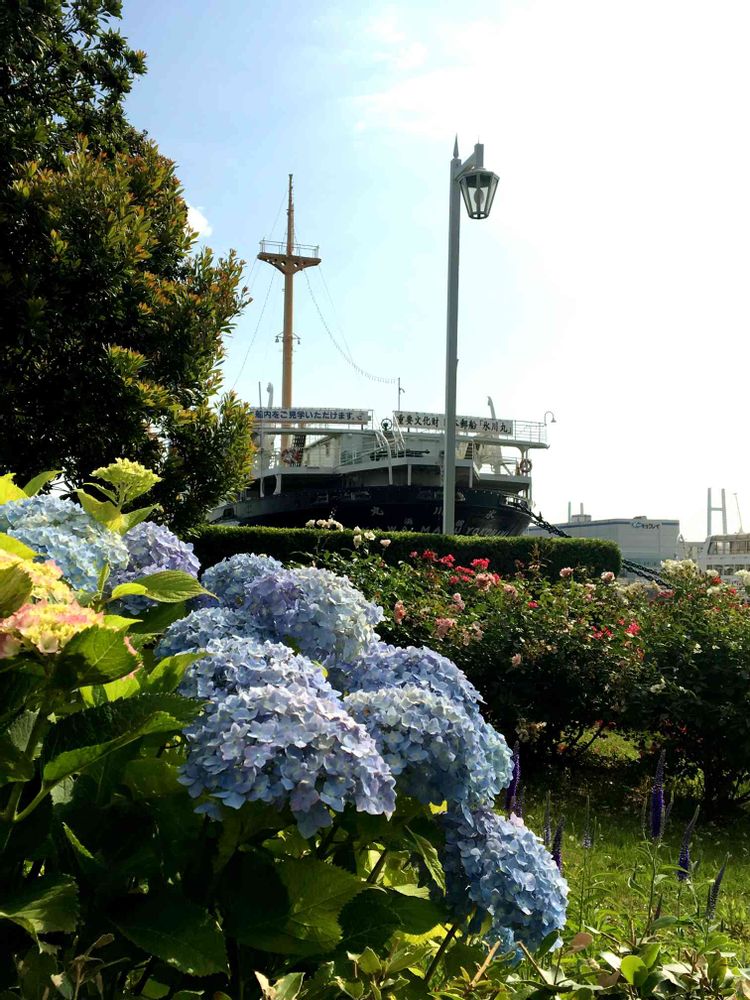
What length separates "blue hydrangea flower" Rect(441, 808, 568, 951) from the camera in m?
1.66

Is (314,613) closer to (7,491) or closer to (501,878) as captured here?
(501,878)

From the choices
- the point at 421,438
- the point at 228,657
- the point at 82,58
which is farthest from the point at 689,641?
the point at 421,438

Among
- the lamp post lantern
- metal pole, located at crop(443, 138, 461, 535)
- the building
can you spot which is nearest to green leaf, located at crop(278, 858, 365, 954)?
the lamp post lantern

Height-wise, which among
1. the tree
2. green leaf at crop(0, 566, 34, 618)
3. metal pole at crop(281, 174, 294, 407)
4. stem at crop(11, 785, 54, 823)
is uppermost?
metal pole at crop(281, 174, 294, 407)

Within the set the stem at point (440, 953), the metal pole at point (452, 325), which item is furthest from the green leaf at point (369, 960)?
the metal pole at point (452, 325)

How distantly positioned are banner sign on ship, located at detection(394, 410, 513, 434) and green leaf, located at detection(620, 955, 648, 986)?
43845mm

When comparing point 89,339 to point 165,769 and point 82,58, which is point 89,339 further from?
point 165,769

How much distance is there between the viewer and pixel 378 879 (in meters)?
1.97

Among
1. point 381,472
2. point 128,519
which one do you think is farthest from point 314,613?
point 381,472

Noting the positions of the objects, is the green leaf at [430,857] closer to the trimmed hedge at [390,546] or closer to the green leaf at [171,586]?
the green leaf at [171,586]

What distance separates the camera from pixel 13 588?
3.85 feet

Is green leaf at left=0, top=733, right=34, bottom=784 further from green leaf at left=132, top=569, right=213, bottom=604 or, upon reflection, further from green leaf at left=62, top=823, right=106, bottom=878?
green leaf at left=132, top=569, right=213, bottom=604

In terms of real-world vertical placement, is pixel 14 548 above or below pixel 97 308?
below

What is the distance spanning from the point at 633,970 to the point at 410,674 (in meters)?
0.77
